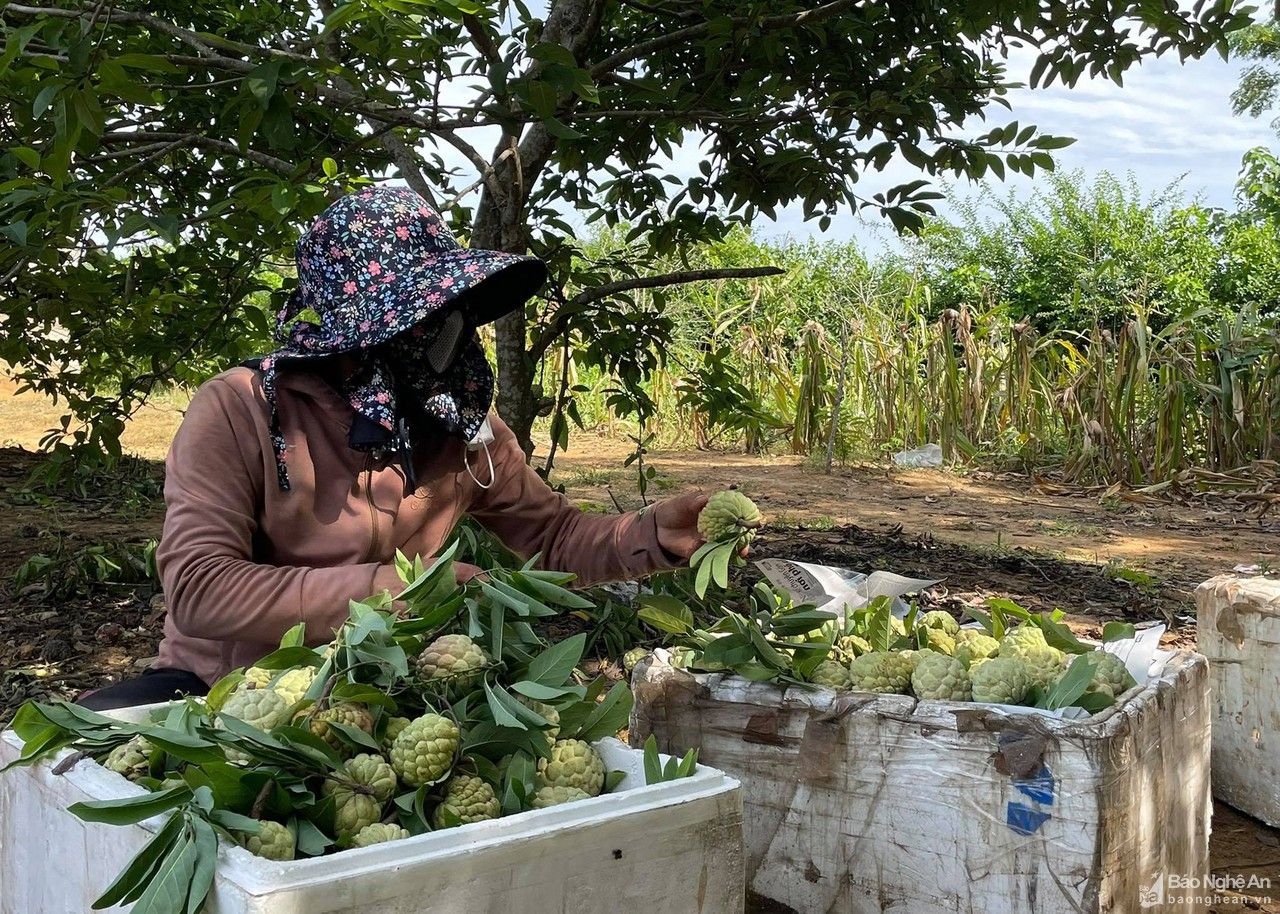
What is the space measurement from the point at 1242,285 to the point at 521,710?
1590cm

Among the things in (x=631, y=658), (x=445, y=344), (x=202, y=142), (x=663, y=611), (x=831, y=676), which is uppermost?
(x=202, y=142)

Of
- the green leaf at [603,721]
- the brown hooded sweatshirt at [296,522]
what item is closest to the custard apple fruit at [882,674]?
the brown hooded sweatshirt at [296,522]

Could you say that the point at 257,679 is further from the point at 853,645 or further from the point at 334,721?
the point at 853,645

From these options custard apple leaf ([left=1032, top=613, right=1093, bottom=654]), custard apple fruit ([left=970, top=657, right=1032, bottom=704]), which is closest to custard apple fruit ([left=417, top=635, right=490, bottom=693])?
custard apple fruit ([left=970, top=657, right=1032, bottom=704])

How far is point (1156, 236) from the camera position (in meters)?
15.5

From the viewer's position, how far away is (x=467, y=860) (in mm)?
1232

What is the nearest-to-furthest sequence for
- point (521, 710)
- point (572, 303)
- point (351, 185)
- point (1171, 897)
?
1. point (521, 710)
2. point (1171, 897)
3. point (351, 185)
4. point (572, 303)

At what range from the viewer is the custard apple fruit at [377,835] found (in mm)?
1295

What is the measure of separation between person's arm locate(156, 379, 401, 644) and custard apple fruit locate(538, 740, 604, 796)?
0.45 meters

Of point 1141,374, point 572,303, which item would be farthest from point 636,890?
point 1141,374

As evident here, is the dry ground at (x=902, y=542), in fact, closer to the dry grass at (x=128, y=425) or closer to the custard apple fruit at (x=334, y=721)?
the dry grass at (x=128, y=425)

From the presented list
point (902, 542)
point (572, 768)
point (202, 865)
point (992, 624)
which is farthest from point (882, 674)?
point (902, 542)

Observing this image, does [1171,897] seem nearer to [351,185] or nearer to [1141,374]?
[351,185]

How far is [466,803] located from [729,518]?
32.7 inches
